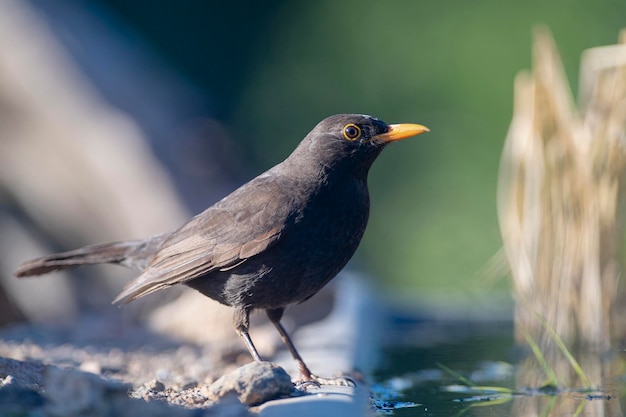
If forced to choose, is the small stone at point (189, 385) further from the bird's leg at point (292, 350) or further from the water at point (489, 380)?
the water at point (489, 380)

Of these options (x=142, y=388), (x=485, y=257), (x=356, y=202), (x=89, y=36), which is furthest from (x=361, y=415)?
(x=485, y=257)

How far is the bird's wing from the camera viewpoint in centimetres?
386

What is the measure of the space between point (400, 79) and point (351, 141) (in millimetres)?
8719

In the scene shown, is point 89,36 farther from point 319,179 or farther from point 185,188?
point 319,179

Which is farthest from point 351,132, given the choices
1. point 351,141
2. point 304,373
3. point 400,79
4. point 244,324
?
point 400,79

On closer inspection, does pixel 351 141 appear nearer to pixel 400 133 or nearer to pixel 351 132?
pixel 351 132

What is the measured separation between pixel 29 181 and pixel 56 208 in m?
0.36

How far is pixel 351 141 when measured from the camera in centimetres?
413

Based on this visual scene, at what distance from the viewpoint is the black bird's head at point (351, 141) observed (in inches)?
161

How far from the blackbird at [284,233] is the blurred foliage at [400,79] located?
679cm

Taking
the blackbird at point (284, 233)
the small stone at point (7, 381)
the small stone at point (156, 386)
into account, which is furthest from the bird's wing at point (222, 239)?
the small stone at point (7, 381)

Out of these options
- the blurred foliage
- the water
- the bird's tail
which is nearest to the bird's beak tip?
the water

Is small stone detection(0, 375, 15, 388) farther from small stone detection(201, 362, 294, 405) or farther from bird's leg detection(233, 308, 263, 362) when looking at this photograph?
bird's leg detection(233, 308, 263, 362)

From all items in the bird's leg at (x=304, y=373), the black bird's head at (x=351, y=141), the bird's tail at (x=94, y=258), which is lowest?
the bird's leg at (x=304, y=373)
